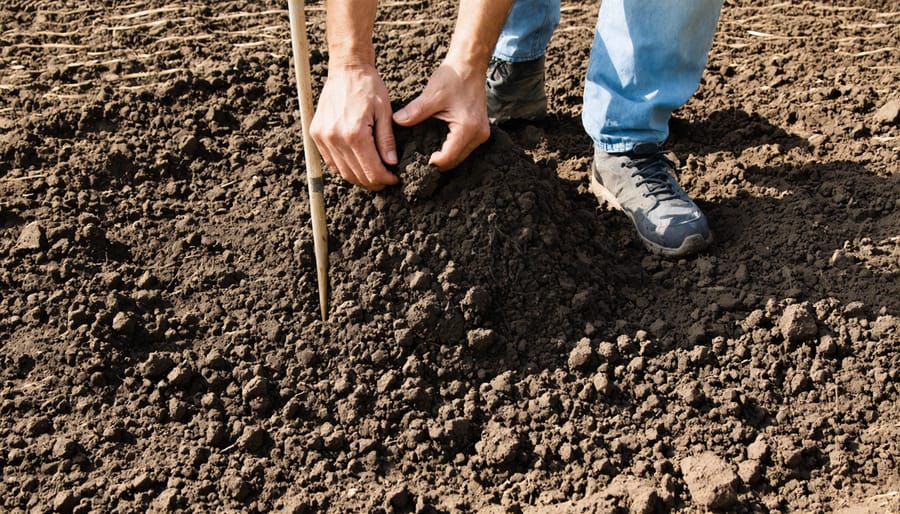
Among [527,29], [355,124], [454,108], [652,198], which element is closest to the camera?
[355,124]

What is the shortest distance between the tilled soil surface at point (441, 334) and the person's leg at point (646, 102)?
0.11 m

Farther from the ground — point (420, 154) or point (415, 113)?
point (415, 113)

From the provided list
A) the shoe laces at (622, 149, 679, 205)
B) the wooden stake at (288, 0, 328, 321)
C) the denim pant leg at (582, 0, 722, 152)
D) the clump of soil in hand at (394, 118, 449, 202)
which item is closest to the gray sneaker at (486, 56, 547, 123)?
the denim pant leg at (582, 0, 722, 152)

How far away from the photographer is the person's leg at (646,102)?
3.26 m

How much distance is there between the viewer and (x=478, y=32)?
8.94 ft

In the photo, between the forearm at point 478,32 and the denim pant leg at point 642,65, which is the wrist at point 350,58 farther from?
the denim pant leg at point 642,65

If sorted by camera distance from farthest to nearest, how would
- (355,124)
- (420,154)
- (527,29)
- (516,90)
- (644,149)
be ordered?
(516,90) < (527,29) < (644,149) < (420,154) < (355,124)

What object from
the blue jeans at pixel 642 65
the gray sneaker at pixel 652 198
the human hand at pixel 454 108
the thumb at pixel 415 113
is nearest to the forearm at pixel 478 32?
the human hand at pixel 454 108

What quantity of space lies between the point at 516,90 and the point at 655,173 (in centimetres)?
82

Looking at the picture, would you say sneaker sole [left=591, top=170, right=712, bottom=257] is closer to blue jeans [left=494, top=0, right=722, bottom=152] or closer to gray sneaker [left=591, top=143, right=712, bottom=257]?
gray sneaker [left=591, top=143, right=712, bottom=257]

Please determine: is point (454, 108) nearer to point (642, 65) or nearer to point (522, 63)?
point (642, 65)

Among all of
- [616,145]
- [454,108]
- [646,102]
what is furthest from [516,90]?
[454,108]

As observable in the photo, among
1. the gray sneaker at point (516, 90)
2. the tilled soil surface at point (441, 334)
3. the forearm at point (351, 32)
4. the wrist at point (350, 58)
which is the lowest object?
the tilled soil surface at point (441, 334)

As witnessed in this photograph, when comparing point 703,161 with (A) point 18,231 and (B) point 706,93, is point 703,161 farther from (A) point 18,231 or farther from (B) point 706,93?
(A) point 18,231
